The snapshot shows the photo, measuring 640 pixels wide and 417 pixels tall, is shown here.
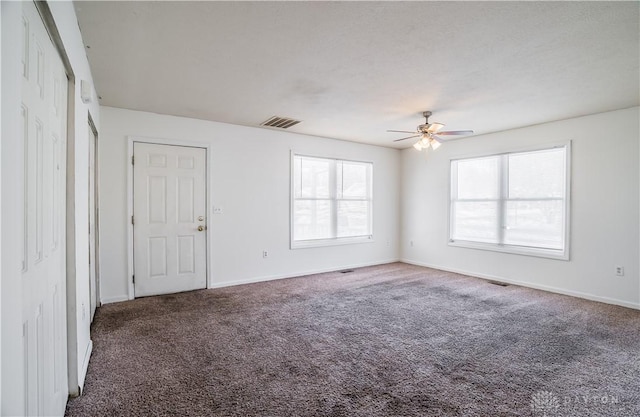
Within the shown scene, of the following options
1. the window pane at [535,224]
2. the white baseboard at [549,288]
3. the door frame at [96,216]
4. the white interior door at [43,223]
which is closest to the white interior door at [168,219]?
the door frame at [96,216]

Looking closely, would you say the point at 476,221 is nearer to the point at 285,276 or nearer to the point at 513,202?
the point at 513,202

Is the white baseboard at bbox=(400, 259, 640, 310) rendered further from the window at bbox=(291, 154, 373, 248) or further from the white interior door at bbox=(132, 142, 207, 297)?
the white interior door at bbox=(132, 142, 207, 297)

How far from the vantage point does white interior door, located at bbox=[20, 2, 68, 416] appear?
1.34 metres

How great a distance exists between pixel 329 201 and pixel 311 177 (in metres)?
0.60

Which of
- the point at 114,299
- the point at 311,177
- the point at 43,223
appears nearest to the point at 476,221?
the point at 311,177

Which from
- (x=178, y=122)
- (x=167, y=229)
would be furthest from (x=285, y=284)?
(x=178, y=122)

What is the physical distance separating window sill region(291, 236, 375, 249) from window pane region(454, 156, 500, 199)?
1.98m

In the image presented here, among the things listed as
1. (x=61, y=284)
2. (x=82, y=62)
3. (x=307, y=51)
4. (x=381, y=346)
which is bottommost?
(x=381, y=346)

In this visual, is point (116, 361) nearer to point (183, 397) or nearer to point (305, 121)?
point (183, 397)

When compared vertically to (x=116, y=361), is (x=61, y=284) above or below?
above

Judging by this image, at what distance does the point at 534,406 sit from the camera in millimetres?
2074

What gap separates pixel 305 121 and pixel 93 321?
11.8 ft

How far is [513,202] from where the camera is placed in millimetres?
5289

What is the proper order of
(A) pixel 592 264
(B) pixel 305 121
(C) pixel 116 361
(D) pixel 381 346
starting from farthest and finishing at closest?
(B) pixel 305 121 → (A) pixel 592 264 → (D) pixel 381 346 → (C) pixel 116 361
